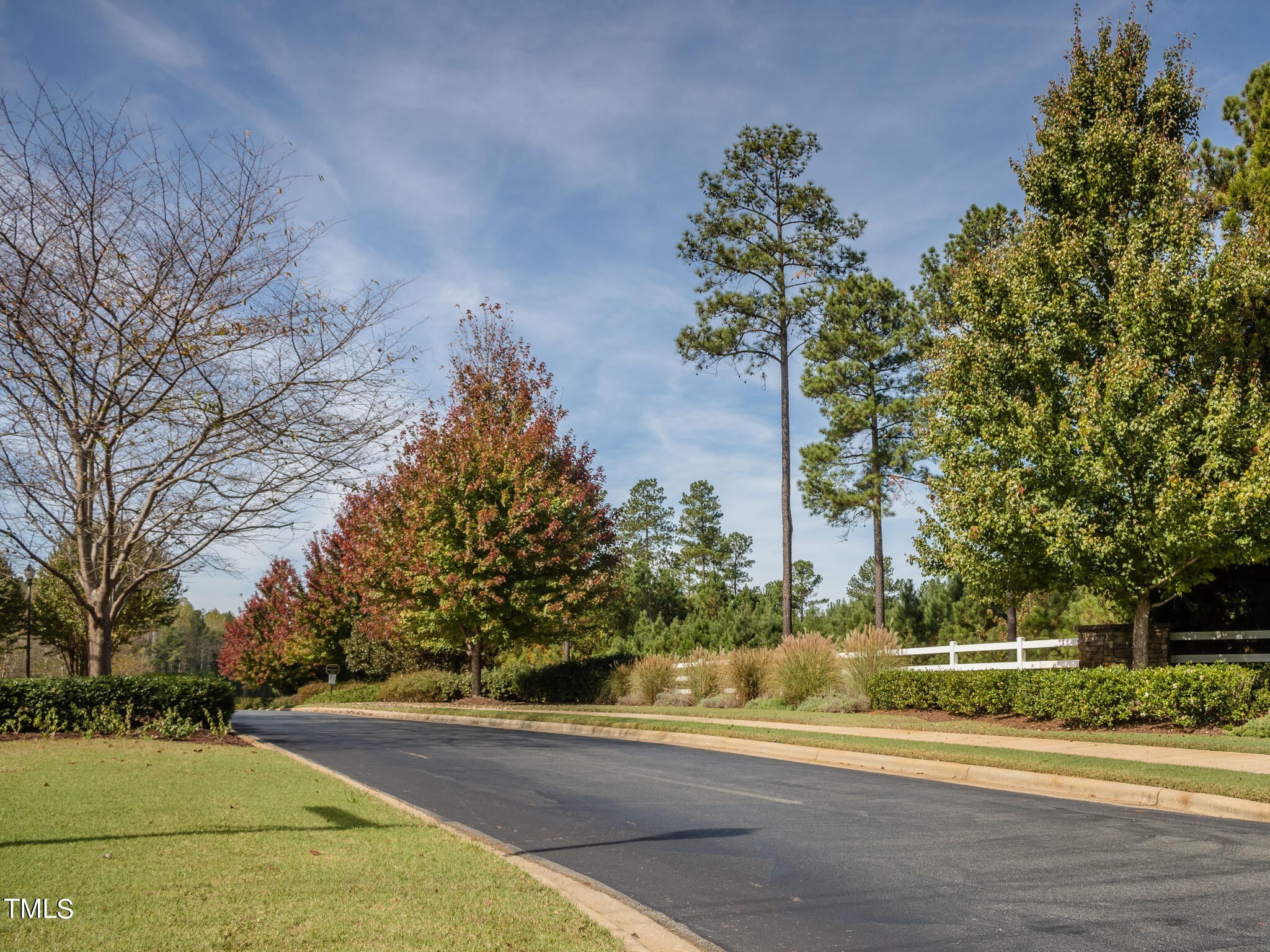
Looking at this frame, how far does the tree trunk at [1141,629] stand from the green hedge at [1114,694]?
177 centimetres

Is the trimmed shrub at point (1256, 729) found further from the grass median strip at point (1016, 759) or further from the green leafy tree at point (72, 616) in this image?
the green leafy tree at point (72, 616)

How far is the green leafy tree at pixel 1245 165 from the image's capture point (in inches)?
762

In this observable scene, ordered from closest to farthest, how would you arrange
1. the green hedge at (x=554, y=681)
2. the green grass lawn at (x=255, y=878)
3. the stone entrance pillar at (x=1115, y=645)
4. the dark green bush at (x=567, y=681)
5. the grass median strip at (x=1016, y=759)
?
the green grass lawn at (x=255, y=878), the grass median strip at (x=1016, y=759), the stone entrance pillar at (x=1115, y=645), the dark green bush at (x=567, y=681), the green hedge at (x=554, y=681)

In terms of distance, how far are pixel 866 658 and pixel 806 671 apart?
150 centimetres

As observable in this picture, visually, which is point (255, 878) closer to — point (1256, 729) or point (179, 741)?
point (179, 741)

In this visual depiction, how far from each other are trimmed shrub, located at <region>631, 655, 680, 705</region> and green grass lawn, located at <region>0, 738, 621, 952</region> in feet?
57.0

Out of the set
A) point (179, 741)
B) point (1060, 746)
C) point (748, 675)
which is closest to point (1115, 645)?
point (1060, 746)

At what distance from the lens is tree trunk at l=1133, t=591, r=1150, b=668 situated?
58.3ft

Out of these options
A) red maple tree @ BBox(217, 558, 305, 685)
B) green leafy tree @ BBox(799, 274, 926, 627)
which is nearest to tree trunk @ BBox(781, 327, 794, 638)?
green leafy tree @ BBox(799, 274, 926, 627)

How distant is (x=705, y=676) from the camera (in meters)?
25.3

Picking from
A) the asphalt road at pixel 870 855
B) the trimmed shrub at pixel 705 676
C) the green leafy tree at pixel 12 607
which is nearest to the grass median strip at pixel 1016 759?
the asphalt road at pixel 870 855

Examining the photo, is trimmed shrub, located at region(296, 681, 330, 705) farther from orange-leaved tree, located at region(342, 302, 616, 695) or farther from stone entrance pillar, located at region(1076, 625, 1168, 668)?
stone entrance pillar, located at region(1076, 625, 1168, 668)

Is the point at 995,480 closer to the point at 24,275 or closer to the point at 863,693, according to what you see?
the point at 863,693

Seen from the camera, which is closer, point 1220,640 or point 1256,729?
point 1256,729
